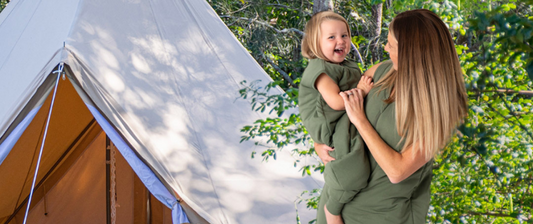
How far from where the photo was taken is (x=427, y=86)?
99 cm

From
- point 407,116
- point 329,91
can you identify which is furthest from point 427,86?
point 329,91

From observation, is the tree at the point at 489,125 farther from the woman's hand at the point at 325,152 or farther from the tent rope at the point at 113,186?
the tent rope at the point at 113,186

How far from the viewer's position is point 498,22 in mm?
849

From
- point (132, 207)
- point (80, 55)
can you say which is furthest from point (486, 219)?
point (132, 207)

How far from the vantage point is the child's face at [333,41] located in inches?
55.9

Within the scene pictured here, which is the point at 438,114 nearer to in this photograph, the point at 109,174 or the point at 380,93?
the point at 380,93

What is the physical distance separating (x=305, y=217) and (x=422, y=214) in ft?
6.77

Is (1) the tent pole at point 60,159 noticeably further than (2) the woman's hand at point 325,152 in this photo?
Yes

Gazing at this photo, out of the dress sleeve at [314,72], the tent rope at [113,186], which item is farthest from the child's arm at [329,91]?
the tent rope at [113,186]

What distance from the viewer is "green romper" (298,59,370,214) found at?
3.67 ft

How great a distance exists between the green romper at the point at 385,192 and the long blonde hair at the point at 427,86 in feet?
0.22

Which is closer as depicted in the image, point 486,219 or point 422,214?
point 422,214

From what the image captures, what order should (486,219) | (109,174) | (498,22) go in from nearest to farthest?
(498,22), (486,219), (109,174)

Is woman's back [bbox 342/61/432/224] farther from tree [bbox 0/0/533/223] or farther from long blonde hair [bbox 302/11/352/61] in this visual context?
long blonde hair [bbox 302/11/352/61]
